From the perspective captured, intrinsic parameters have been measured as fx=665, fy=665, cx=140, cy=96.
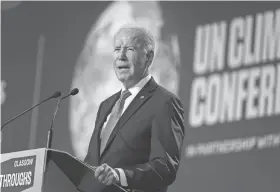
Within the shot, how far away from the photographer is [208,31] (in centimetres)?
591

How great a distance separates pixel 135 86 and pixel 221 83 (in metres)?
3.15

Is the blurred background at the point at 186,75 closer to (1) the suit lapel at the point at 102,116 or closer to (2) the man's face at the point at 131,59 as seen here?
(1) the suit lapel at the point at 102,116

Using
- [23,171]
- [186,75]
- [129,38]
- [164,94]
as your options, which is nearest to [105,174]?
[23,171]

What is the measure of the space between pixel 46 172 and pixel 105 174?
0.21 meters

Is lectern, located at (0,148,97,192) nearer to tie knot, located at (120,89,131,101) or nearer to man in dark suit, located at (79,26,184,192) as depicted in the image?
man in dark suit, located at (79,26,184,192)

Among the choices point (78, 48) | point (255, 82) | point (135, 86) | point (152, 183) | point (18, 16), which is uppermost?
point (18, 16)

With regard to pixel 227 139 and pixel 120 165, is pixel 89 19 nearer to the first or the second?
pixel 227 139

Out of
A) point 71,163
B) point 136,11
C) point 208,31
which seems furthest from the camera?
point 136,11

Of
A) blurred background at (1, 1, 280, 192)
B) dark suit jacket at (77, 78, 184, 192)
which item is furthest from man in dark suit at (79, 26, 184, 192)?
blurred background at (1, 1, 280, 192)

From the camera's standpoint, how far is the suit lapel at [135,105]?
8.45 ft

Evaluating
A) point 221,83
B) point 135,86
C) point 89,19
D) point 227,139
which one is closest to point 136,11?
point 89,19

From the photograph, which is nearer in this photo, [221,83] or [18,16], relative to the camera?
[221,83]

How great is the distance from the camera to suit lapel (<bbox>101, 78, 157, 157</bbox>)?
101 inches

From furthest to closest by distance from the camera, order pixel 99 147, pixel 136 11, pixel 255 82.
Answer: pixel 136 11
pixel 255 82
pixel 99 147
